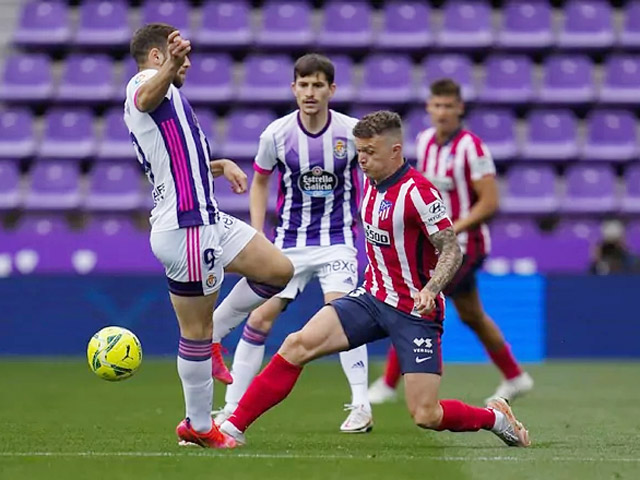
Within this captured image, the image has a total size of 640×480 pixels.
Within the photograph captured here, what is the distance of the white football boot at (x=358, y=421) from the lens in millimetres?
7090

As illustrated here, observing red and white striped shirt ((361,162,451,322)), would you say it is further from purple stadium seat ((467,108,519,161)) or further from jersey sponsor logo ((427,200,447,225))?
purple stadium seat ((467,108,519,161))

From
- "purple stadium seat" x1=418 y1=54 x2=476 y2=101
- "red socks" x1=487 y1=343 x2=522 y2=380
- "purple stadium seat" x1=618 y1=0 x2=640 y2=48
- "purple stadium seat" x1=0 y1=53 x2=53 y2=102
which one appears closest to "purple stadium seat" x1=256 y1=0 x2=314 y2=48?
"purple stadium seat" x1=418 y1=54 x2=476 y2=101

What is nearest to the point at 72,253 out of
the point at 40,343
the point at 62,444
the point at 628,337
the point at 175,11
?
the point at 40,343

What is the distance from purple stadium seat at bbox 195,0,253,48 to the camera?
53.7ft

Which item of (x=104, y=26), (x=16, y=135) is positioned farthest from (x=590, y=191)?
(x=16, y=135)

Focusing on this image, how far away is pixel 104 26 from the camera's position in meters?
16.5

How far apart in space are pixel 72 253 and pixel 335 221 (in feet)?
21.7

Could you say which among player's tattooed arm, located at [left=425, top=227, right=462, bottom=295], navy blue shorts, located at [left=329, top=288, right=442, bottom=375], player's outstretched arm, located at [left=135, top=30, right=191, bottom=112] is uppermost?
player's outstretched arm, located at [left=135, top=30, right=191, bottom=112]

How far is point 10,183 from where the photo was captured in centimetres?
1506

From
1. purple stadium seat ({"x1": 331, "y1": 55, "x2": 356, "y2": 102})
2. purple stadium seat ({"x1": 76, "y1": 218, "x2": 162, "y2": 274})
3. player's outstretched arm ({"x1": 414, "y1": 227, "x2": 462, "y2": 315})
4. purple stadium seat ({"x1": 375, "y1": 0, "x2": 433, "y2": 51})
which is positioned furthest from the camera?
purple stadium seat ({"x1": 375, "y1": 0, "x2": 433, "y2": 51})

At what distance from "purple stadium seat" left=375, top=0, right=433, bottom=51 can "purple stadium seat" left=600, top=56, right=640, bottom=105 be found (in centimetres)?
230

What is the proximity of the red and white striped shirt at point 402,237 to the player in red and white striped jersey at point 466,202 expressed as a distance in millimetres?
2446

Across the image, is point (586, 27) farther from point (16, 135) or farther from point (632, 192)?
point (16, 135)

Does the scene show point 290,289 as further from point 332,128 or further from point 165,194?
point 165,194
